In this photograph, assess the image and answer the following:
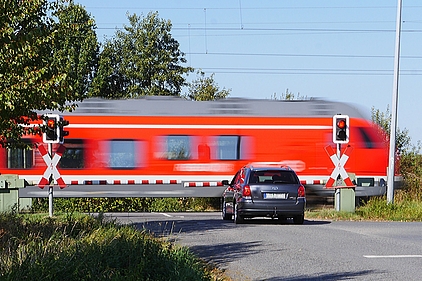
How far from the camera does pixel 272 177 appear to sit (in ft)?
69.0

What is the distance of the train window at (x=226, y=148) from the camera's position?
3089 centimetres

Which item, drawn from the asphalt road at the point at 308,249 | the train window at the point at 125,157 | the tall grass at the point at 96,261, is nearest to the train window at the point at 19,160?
the train window at the point at 125,157

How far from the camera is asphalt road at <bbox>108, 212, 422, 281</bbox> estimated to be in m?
11.5

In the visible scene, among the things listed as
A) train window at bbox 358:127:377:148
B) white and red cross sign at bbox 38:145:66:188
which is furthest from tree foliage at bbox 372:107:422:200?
white and red cross sign at bbox 38:145:66:188

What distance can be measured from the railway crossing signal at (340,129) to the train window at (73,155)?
10041 mm

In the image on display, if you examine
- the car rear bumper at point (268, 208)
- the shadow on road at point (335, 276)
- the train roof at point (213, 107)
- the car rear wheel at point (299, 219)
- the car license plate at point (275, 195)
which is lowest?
the car rear wheel at point (299, 219)

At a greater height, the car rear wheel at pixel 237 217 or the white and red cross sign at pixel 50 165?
the white and red cross sign at pixel 50 165

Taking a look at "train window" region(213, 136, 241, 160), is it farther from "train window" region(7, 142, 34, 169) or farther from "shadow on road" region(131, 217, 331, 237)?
"shadow on road" region(131, 217, 331, 237)

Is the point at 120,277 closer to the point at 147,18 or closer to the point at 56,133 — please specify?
the point at 56,133

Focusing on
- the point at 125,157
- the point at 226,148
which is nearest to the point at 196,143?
the point at 226,148

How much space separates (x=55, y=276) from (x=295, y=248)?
643 cm

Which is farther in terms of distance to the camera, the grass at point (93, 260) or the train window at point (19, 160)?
the train window at point (19, 160)

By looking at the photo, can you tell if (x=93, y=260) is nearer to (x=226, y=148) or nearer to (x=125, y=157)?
(x=125, y=157)

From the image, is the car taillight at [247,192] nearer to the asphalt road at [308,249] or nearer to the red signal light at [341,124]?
the asphalt road at [308,249]
